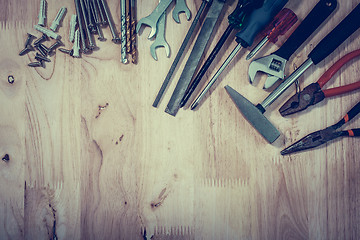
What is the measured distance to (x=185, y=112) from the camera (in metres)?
1.07

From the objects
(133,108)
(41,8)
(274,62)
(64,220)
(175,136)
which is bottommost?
(64,220)

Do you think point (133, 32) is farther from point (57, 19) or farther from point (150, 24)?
point (57, 19)

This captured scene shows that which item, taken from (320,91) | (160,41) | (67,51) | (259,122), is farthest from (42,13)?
(320,91)

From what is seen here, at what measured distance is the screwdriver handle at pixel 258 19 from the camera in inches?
37.0

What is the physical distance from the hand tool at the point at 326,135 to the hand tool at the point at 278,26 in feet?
1.15

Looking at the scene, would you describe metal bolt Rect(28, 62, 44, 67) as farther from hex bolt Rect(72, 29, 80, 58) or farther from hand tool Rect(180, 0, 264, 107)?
hand tool Rect(180, 0, 264, 107)

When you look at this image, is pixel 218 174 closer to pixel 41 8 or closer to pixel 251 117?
pixel 251 117

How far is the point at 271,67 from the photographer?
1.01 metres

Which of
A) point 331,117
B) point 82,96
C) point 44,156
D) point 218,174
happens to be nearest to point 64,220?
point 44,156

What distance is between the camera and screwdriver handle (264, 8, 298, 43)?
3.20 ft

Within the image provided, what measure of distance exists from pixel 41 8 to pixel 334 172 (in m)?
1.20

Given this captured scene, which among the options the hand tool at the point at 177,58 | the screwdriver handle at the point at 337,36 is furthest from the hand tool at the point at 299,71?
the hand tool at the point at 177,58

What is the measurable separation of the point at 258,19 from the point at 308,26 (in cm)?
19

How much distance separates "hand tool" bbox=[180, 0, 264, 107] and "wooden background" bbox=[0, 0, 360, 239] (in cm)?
5
